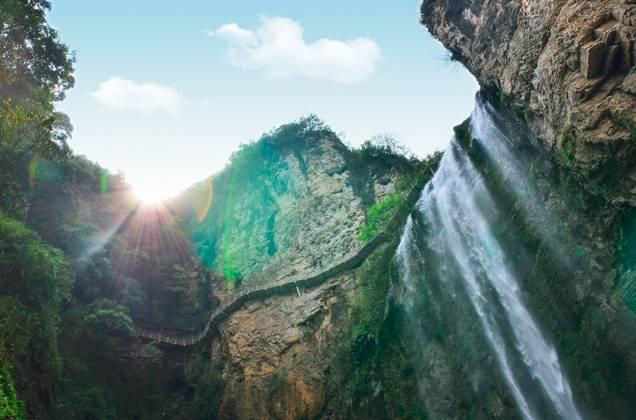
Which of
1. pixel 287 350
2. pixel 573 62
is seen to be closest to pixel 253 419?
pixel 287 350

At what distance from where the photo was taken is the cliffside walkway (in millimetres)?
19734

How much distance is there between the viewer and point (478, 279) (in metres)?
15.2

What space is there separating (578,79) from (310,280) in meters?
13.5

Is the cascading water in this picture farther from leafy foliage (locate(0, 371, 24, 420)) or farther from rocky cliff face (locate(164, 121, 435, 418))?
leafy foliage (locate(0, 371, 24, 420))

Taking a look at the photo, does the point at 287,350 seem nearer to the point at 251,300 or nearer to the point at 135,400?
the point at 251,300

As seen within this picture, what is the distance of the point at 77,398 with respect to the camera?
15.9 m

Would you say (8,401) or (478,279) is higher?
(8,401)

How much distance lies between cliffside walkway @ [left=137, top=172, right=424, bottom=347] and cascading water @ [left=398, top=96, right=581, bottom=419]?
1507 millimetres

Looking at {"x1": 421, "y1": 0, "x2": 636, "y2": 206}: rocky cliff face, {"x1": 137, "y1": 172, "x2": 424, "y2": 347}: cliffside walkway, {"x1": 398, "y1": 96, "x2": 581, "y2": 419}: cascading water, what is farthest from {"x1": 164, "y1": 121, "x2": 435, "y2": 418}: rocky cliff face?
{"x1": 421, "y1": 0, "x2": 636, "y2": 206}: rocky cliff face

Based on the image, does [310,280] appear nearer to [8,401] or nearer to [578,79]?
[8,401]

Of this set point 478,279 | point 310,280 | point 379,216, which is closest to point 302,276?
point 310,280

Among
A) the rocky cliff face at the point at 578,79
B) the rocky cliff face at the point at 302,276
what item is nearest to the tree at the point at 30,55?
the rocky cliff face at the point at 302,276

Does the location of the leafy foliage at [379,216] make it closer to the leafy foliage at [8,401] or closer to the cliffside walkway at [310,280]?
the cliffside walkway at [310,280]

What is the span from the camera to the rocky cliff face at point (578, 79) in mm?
9359
